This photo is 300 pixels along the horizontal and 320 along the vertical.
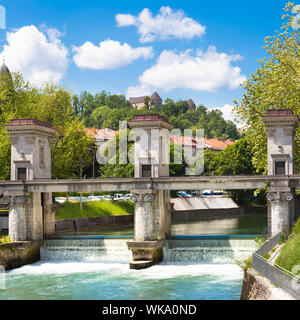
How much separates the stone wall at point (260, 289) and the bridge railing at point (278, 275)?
211 millimetres

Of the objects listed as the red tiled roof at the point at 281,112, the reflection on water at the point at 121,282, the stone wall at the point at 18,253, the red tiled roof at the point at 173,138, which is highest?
the red tiled roof at the point at 173,138

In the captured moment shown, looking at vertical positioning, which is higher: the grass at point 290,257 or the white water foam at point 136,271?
the grass at point 290,257

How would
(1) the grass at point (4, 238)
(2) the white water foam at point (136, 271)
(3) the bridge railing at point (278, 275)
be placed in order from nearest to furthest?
(3) the bridge railing at point (278, 275), (2) the white water foam at point (136, 271), (1) the grass at point (4, 238)

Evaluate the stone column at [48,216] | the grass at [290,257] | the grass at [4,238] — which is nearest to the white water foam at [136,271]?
the grass at [4,238]

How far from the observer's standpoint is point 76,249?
147 ft

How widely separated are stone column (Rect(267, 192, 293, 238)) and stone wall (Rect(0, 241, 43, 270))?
20.9 meters

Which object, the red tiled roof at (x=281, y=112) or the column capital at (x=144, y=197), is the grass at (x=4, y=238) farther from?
the red tiled roof at (x=281, y=112)

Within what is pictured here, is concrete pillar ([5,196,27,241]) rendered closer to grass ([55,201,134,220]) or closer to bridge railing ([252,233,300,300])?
grass ([55,201,134,220])

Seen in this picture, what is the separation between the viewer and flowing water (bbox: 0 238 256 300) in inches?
1281

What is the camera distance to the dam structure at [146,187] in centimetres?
4131

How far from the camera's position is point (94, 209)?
71.2 meters
